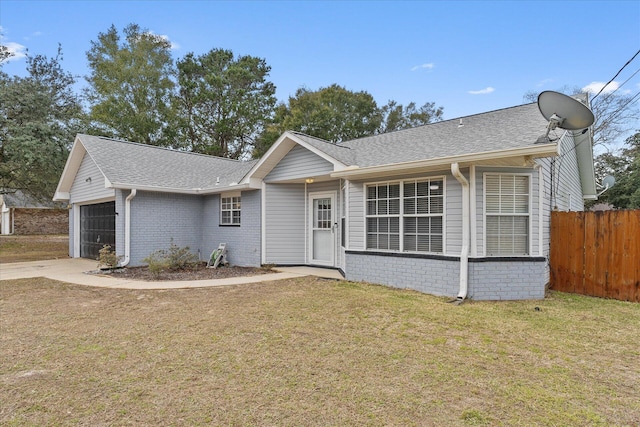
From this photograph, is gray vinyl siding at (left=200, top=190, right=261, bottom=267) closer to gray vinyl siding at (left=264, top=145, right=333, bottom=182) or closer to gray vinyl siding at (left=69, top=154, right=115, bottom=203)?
gray vinyl siding at (left=264, top=145, right=333, bottom=182)

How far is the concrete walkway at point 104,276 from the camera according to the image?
321 inches

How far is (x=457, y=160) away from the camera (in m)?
6.30

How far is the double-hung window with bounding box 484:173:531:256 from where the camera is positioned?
6590 millimetres

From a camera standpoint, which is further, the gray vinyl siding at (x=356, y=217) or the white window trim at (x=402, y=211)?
the gray vinyl siding at (x=356, y=217)

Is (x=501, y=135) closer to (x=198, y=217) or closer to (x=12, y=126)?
(x=198, y=217)

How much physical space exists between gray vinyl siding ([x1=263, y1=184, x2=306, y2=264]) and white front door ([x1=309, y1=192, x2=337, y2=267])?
0.96 feet

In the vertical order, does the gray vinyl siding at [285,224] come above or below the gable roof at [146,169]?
below

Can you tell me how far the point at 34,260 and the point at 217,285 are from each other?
9.83 metres

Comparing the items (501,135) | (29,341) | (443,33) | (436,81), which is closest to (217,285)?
(29,341)

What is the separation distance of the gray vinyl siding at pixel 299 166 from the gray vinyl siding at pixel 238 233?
0.99 meters

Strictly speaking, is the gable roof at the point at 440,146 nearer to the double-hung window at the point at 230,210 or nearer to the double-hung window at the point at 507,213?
the double-hung window at the point at 507,213

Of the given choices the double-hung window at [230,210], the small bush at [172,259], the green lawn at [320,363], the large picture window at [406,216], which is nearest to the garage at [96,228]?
the small bush at [172,259]

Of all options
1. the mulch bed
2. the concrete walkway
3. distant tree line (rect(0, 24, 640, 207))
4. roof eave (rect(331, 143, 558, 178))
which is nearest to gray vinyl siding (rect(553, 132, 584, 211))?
roof eave (rect(331, 143, 558, 178))

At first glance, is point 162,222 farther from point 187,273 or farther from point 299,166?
point 299,166
